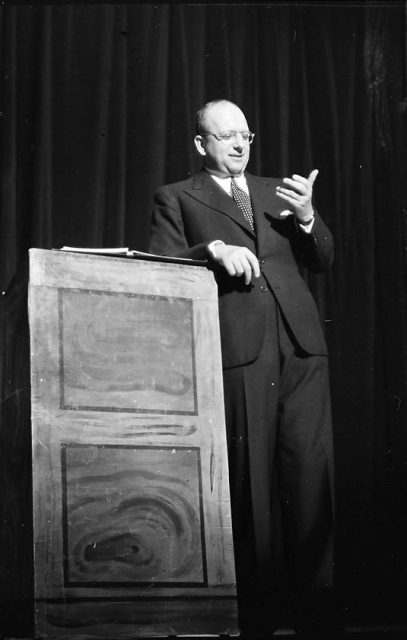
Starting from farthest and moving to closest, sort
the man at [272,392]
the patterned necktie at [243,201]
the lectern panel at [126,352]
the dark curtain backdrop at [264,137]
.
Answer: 1. the dark curtain backdrop at [264,137]
2. the patterned necktie at [243,201]
3. the man at [272,392]
4. the lectern panel at [126,352]

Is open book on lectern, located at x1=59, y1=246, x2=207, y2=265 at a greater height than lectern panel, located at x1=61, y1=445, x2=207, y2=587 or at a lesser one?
greater

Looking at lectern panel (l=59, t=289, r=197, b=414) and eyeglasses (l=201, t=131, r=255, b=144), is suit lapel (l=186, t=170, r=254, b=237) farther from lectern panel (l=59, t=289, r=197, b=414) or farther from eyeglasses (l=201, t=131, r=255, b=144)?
lectern panel (l=59, t=289, r=197, b=414)

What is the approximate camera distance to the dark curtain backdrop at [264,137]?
4.24m

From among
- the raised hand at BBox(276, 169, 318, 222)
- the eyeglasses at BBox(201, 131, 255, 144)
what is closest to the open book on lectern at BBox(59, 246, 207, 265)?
the raised hand at BBox(276, 169, 318, 222)

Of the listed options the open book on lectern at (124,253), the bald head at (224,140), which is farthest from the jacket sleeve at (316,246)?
the open book on lectern at (124,253)

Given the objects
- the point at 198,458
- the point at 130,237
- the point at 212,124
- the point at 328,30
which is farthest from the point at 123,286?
the point at 328,30

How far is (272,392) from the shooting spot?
10.2 feet

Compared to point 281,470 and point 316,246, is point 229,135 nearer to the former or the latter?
point 316,246

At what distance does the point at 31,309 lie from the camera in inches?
101

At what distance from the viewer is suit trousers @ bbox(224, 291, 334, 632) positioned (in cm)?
304

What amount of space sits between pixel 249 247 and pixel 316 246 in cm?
20

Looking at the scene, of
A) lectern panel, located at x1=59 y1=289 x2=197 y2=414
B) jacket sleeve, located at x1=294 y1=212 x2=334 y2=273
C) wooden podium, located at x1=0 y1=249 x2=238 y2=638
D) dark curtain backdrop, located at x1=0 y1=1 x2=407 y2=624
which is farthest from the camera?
dark curtain backdrop, located at x1=0 y1=1 x2=407 y2=624

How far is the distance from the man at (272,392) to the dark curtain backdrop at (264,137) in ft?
3.39

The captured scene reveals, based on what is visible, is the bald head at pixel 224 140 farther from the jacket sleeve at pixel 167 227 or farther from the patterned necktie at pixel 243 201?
the jacket sleeve at pixel 167 227
